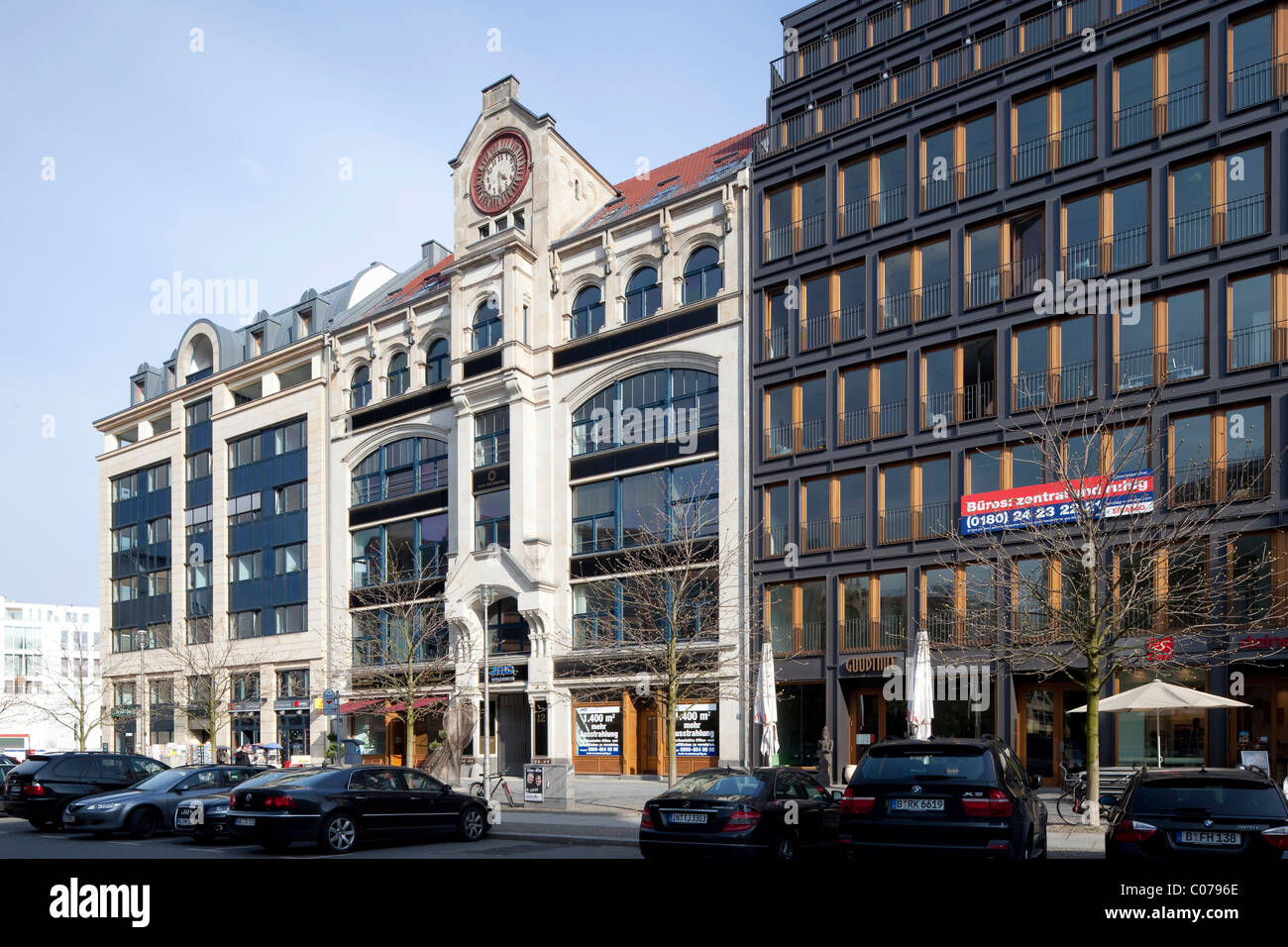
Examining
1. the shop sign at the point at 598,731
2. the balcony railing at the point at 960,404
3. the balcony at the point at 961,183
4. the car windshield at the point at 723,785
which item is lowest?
the shop sign at the point at 598,731

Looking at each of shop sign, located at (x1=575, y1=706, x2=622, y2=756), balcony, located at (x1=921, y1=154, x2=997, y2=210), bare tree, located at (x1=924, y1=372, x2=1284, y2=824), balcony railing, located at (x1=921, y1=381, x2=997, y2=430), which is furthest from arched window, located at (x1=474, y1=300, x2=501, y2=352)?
bare tree, located at (x1=924, y1=372, x2=1284, y2=824)

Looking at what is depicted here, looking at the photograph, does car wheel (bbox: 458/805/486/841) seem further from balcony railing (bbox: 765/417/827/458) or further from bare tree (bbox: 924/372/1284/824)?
balcony railing (bbox: 765/417/827/458)

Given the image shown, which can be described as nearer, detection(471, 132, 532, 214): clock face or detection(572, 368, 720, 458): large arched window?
detection(572, 368, 720, 458): large arched window

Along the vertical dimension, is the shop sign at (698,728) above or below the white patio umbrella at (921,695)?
below

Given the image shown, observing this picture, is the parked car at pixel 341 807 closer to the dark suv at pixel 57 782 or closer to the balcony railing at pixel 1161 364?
the dark suv at pixel 57 782

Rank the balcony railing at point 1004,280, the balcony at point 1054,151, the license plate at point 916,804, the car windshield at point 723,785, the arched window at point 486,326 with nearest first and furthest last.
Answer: the license plate at point 916,804 < the car windshield at point 723,785 < the balcony at point 1054,151 < the balcony railing at point 1004,280 < the arched window at point 486,326

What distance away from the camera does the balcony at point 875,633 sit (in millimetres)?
29938

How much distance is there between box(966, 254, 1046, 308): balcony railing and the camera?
1136 inches

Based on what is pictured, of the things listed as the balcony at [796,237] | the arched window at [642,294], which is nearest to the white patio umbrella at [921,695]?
the balcony at [796,237]

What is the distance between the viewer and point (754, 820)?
1305cm

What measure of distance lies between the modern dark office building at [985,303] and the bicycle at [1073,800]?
4.41 m

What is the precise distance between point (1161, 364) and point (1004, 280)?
4.78m

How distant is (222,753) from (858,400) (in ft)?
91.7

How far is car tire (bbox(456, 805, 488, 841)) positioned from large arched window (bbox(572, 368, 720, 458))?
18.4 m
